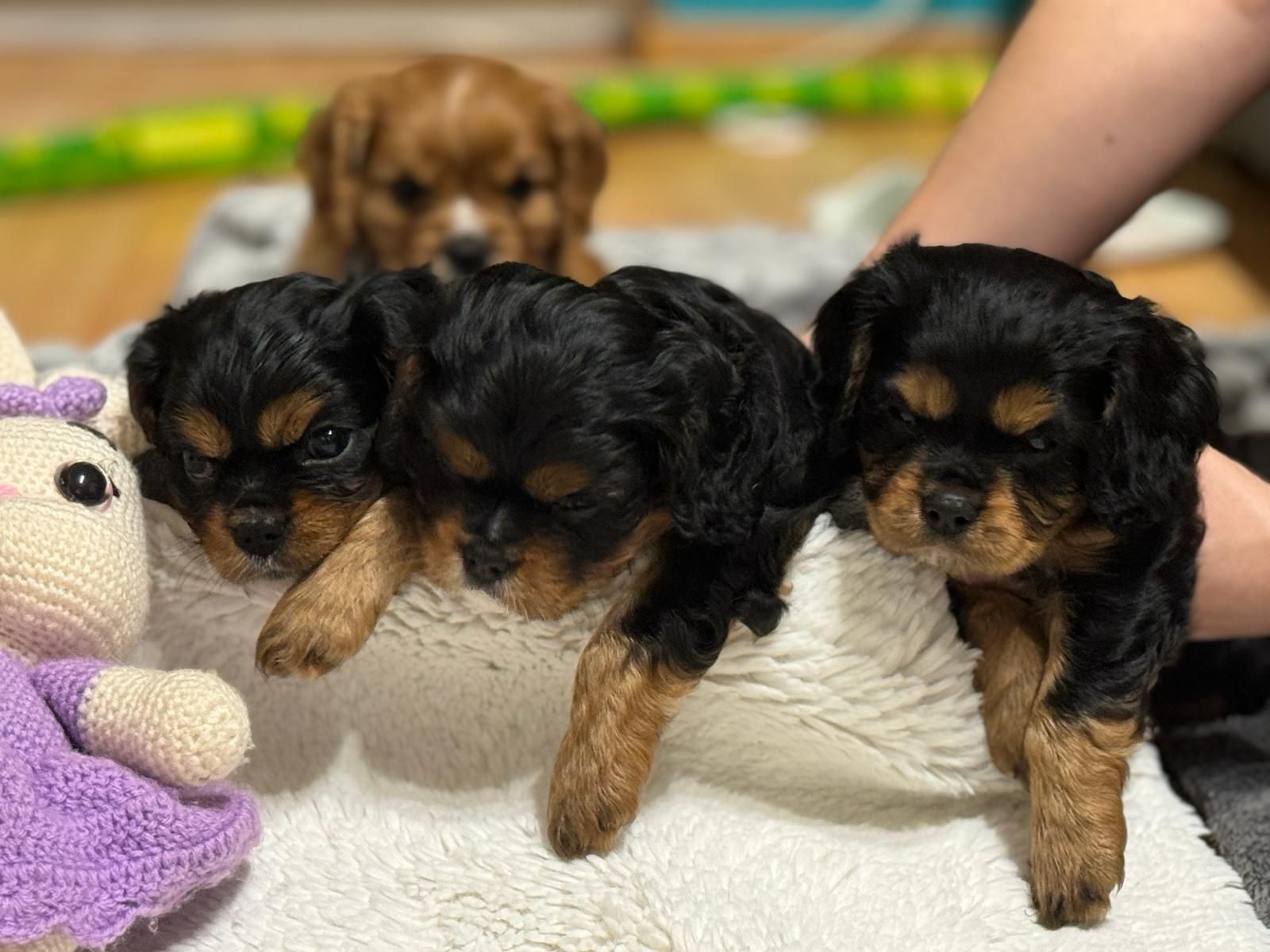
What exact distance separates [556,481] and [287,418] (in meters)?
0.39

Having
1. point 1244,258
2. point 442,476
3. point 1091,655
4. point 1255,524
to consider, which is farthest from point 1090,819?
point 1244,258

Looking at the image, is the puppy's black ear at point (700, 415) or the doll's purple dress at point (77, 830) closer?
the doll's purple dress at point (77, 830)

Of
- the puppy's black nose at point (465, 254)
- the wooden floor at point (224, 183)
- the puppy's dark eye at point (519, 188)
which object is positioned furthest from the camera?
the wooden floor at point (224, 183)

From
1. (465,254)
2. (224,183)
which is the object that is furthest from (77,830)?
(224,183)

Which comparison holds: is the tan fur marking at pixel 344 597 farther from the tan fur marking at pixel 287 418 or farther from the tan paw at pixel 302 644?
the tan fur marking at pixel 287 418

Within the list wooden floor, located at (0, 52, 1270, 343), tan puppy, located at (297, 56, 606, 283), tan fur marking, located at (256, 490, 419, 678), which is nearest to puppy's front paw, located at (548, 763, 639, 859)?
tan fur marking, located at (256, 490, 419, 678)

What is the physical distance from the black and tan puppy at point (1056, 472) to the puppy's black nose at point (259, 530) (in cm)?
83

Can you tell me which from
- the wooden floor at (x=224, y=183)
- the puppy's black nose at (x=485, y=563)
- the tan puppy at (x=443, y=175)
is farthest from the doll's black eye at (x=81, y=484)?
the wooden floor at (x=224, y=183)

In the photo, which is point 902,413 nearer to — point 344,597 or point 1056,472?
point 1056,472

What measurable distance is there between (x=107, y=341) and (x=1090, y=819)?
2336mm

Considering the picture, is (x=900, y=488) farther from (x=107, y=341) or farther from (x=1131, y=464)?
(x=107, y=341)

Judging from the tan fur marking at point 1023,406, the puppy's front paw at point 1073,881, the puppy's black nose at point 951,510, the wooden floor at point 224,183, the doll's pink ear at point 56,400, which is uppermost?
the tan fur marking at point 1023,406

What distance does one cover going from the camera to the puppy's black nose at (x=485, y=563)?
1.65 m

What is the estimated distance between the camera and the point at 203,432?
174cm
